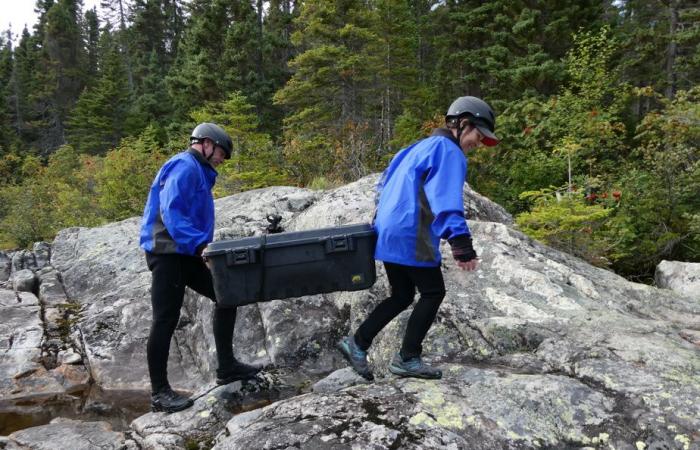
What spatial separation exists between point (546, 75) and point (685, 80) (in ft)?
15.1

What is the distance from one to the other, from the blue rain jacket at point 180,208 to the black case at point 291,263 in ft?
0.87

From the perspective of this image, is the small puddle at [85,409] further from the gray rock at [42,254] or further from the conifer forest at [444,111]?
the conifer forest at [444,111]

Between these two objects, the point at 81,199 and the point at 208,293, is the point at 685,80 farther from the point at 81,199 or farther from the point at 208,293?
the point at 81,199

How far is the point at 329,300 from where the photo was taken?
4.59 meters

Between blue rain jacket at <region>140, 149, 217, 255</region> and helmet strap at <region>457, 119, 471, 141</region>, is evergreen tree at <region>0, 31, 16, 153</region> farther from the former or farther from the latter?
helmet strap at <region>457, 119, 471, 141</region>

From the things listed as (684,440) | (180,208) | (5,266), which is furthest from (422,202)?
(5,266)

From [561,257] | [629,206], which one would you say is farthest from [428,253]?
[629,206]

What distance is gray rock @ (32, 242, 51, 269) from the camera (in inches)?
295

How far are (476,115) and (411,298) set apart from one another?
1.28 meters

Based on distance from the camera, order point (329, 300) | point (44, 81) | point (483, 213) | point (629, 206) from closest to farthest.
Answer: point (329, 300), point (483, 213), point (629, 206), point (44, 81)

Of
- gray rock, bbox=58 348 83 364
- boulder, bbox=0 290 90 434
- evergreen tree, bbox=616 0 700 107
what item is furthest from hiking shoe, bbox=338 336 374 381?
evergreen tree, bbox=616 0 700 107

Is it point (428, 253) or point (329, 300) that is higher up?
point (428, 253)

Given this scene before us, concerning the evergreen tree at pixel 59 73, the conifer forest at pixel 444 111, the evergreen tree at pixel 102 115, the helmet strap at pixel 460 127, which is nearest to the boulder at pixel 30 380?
the helmet strap at pixel 460 127

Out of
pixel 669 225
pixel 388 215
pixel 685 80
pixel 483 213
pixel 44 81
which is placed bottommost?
pixel 669 225
